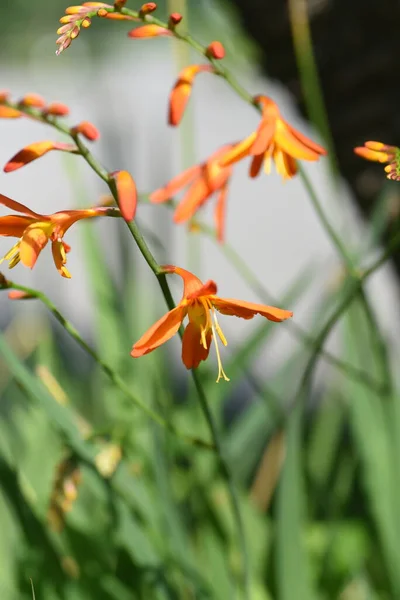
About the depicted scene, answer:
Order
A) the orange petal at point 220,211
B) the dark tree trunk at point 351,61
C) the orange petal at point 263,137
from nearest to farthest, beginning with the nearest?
the orange petal at point 263,137 < the orange petal at point 220,211 < the dark tree trunk at point 351,61

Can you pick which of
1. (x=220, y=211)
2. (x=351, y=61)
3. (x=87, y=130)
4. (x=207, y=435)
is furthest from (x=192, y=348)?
(x=351, y=61)

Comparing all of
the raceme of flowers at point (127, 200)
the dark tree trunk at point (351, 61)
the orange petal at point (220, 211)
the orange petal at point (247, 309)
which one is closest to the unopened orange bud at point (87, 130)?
the raceme of flowers at point (127, 200)

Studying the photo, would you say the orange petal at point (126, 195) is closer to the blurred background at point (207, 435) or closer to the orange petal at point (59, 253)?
the orange petal at point (59, 253)

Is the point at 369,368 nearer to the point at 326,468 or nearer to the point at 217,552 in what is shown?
the point at 326,468

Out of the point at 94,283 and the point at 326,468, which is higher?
the point at 94,283

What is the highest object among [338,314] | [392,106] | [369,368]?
[392,106]

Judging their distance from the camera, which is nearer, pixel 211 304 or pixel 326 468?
pixel 211 304

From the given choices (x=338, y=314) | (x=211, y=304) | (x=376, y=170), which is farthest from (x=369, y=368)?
(x=211, y=304)

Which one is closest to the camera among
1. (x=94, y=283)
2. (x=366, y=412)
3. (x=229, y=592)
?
(x=229, y=592)

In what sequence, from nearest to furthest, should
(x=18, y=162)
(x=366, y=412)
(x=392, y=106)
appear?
(x=18, y=162)
(x=366, y=412)
(x=392, y=106)
